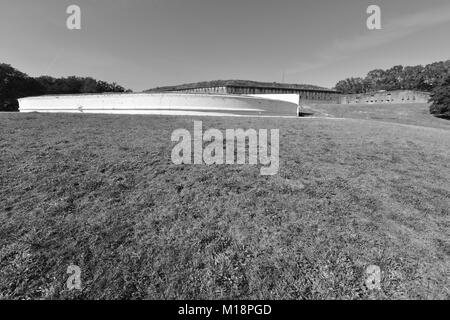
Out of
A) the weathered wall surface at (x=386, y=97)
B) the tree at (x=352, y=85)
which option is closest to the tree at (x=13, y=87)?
the weathered wall surface at (x=386, y=97)

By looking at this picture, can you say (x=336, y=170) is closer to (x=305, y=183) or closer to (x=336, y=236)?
(x=305, y=183)

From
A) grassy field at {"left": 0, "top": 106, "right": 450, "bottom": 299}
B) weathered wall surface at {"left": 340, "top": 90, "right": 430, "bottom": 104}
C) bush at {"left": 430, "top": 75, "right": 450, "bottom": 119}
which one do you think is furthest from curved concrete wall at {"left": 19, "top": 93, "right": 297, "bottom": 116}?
weathered wall surface at {"left": 340, "top": 90, "right": 430, "bottom": 104}

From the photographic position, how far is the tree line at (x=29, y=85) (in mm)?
52469

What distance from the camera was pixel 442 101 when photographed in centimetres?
3212

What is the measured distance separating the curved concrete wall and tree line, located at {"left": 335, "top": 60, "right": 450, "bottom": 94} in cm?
7048

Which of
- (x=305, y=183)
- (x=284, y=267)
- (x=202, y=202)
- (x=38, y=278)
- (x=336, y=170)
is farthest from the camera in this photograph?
(x=336, y=170)

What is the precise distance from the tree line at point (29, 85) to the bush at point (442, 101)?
76.5m

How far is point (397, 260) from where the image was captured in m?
3.60

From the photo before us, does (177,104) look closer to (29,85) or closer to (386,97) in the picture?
(386,97)

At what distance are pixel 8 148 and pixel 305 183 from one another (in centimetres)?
999

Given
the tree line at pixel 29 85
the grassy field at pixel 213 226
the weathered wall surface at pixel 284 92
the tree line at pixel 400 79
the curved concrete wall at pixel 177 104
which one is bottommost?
the grassy field at pixel 213 226

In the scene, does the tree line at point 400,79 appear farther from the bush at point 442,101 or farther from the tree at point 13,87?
the tree at point 13,87
